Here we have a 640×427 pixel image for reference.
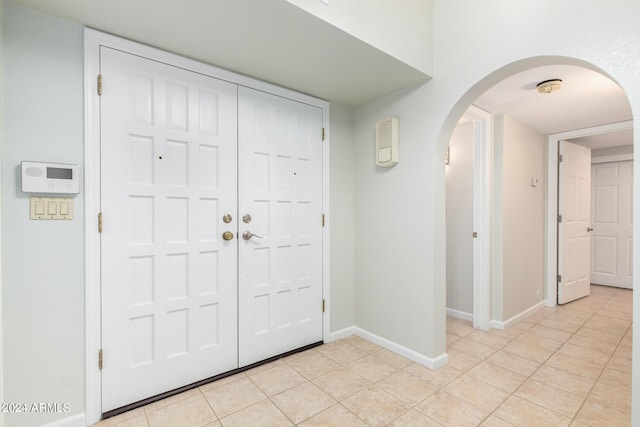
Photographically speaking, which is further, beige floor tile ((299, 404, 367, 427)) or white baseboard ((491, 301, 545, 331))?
white baseboard ((491, 301, 545, 331))

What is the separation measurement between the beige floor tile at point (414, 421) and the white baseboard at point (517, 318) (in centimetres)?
178

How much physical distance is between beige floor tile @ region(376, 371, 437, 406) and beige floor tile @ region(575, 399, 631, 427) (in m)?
0.79

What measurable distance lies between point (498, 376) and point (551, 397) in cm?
30

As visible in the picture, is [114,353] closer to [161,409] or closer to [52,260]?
[161,409]

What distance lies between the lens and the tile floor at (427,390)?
5.47 feet

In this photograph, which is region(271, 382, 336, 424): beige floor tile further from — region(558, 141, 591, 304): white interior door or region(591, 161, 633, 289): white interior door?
region(591, 161, 633, 289): white interior door

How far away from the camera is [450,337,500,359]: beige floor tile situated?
2.45 meters

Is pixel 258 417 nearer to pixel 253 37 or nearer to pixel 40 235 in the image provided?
pixel 40 235

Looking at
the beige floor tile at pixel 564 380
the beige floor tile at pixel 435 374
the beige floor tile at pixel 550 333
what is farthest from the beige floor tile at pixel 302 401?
the beige floor tile at pixel 550 333

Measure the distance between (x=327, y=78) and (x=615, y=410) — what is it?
9.10 feet

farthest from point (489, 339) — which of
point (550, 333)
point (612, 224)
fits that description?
point (612, 224)

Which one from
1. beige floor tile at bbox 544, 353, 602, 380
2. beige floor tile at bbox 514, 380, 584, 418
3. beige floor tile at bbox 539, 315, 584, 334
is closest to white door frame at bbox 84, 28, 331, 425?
beige floor tile at bbox 514, 380, 584, 418

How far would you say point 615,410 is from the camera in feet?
5.71

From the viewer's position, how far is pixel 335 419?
5.46 feet
